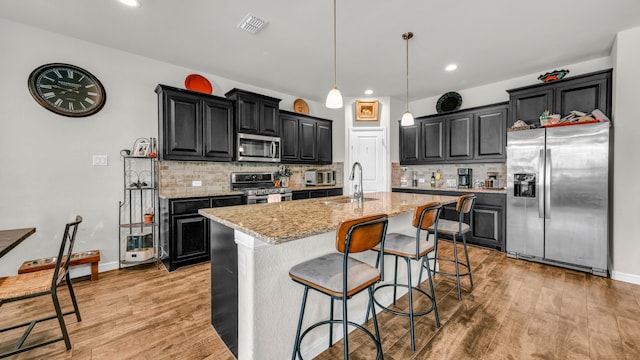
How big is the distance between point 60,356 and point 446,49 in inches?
177

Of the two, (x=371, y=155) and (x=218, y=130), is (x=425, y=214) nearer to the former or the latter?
(x=218, y=130)

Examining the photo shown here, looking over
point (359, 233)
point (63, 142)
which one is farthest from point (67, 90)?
point (359, 233)

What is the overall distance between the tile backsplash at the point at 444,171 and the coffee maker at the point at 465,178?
4.9 inches

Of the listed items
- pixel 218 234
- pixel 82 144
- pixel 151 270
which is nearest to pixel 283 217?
pixel 218 234

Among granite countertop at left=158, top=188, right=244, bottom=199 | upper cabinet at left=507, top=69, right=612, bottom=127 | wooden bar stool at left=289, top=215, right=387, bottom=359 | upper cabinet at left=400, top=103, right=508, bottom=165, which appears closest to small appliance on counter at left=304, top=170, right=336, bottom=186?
upper cabinet at left=400, top=103, right=508, bottom=165

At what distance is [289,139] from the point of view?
15.2ft

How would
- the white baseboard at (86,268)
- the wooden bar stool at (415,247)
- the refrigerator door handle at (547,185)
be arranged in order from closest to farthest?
1. the wooden bar stool at (415,247)
2. the white baseboard at (86,268)
3. the refrigerator door handle at (547,185)

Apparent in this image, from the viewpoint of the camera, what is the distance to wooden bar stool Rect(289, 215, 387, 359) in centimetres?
125

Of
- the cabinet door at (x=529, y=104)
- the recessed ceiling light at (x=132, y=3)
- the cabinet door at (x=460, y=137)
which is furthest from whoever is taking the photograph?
the cabinet door at (x=460, y=137)

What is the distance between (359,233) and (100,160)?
3354 millimetres

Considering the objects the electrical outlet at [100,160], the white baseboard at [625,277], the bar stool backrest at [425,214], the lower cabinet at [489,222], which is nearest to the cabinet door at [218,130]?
the electrical outlet at [100,160]

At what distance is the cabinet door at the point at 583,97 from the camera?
3078mm

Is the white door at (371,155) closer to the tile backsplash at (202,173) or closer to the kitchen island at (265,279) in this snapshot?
the tile backsplash at (202,173)

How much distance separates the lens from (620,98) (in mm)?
2805
